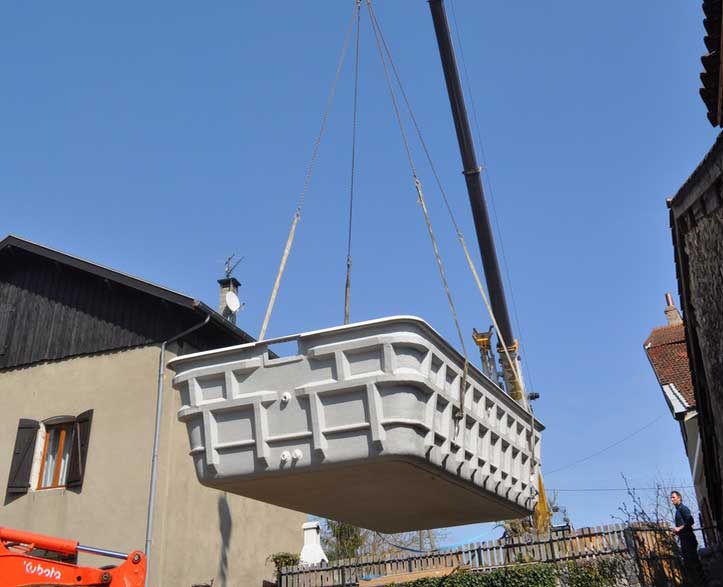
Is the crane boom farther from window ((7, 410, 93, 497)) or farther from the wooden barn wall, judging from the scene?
window ((7, 410, 93, 497))

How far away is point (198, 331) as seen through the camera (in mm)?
14867

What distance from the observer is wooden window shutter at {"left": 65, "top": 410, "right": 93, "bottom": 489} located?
13.6m

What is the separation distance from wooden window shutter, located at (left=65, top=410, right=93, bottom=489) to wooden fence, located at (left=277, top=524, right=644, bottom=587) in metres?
4.25

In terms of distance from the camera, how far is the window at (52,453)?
13836 millimetres

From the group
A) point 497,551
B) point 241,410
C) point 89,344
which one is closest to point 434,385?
point 241,410

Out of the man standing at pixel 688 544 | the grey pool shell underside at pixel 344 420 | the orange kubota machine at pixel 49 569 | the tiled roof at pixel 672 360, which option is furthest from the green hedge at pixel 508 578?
the tiled roof at pixel 672 360

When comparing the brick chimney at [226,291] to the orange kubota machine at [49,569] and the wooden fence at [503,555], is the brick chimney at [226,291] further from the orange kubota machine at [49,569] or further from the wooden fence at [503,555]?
the orange kubota machine at [49,569]

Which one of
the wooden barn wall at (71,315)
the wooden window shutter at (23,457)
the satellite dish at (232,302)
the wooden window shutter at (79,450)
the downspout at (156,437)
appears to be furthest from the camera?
the satellite dish at (232,302)

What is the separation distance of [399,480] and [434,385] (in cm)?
80

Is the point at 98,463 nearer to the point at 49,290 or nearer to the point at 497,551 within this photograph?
the point at 49,290

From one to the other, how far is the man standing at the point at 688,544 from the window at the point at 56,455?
1052 cm

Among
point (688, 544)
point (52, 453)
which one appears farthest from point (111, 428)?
point (688, 544)

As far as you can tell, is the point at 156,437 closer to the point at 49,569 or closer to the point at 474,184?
the point at 49,569

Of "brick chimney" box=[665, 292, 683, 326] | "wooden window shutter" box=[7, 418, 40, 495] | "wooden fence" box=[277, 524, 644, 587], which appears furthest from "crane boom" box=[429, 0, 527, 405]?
"brick chimney" box=[665, 292, 683, 326]
